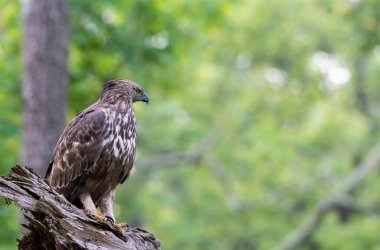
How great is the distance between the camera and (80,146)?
5922 mm

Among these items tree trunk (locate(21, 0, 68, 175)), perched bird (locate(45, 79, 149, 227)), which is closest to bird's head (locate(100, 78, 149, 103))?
perched bird (locate(45, 79, 149, 227))

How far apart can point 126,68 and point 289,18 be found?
1293cm

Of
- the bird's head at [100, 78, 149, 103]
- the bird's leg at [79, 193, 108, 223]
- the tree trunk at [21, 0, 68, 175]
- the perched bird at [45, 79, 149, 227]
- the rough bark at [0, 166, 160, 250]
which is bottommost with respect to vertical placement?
the rough bark at [0, 166, 160, 250]

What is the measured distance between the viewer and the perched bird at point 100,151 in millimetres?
5902

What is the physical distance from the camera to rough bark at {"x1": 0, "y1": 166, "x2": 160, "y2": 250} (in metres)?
4.91

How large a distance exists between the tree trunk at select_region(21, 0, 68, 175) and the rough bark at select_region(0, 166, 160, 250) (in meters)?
4.09

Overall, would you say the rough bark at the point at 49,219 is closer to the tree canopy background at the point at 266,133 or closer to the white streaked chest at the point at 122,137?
the white streaked chest at the point at 122,137

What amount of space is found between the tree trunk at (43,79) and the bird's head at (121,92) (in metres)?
3.33

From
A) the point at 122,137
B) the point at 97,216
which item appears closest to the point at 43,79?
the point at 122,137

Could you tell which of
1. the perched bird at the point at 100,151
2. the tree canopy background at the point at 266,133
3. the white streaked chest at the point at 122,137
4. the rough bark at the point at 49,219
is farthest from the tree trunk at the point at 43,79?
the tree canopy background at the point at 266,133

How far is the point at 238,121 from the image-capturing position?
24.3m

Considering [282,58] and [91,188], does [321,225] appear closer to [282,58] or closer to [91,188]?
[282,58]

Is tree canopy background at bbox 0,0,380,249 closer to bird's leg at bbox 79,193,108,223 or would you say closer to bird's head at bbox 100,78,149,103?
bird's head at bbox 100,78,149,103

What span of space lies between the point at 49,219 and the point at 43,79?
4.78 metres
